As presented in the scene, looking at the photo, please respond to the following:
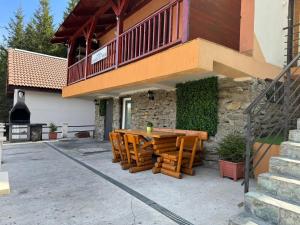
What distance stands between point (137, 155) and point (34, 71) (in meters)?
13.6

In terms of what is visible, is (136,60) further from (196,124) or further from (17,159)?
(17,159)

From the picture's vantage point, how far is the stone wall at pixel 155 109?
8.28 m

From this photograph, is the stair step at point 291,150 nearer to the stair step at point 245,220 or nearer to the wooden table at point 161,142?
the stair step at point 245,220

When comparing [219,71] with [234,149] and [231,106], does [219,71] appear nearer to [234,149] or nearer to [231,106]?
[231,106]

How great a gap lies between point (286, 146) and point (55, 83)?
618 inches

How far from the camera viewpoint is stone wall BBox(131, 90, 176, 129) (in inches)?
326

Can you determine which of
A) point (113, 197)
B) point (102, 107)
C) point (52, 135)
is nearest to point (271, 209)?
point (113, 197)

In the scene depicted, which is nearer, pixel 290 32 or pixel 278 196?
pixel 278 196

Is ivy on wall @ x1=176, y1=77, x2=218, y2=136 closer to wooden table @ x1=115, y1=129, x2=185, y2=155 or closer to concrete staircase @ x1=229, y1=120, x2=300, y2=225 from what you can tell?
wooden table @ x1=115, y1=129, x2=185, y2=155

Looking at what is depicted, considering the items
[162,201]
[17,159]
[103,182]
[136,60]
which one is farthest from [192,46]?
[17,159]

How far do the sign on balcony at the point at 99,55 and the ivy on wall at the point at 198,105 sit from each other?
2.60 meters

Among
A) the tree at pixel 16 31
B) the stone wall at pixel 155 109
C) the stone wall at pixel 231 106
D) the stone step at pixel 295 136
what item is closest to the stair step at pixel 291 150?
the stone step at pixel 295 136

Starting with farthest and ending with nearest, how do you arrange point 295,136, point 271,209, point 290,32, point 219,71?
1. point 290,32
2. point 219,71
3. point 295,136
4. point 271,209

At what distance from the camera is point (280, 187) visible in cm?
306
